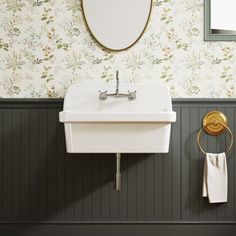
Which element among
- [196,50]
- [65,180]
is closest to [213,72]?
[196,50]

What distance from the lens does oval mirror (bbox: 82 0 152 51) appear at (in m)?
2.80

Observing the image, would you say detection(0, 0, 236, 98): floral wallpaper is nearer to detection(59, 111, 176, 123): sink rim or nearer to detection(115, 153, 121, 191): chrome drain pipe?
detection(59, 111, 176, 123): sink rim

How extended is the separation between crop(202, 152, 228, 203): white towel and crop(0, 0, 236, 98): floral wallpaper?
0.41 metres

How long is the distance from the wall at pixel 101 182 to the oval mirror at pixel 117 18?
1.68 feet

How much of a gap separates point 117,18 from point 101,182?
3.41 feet

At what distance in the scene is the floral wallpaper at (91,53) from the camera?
111 inches

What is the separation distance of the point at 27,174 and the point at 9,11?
1038 mm

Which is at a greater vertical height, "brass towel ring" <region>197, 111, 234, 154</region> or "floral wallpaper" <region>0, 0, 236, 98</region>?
"floral wallpaper" <region>0, 0, 236, 98</region>

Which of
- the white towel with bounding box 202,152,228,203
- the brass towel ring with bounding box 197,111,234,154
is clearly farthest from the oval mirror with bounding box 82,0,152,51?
the white towel with bounding box 202,152,228,203

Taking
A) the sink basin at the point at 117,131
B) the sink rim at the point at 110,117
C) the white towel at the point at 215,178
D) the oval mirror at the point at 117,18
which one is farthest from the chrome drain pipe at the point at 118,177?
the oval mirror at the point at 117,18

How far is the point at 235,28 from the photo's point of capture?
9.25ft

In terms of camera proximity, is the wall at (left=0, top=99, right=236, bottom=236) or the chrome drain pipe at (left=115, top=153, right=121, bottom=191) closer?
the chrome drain pipe at (left=115, top=153, right=121, bottom=191)

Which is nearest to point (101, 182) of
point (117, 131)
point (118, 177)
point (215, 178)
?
point (118, 177)

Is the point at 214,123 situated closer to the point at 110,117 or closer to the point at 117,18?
the point at 110,117
